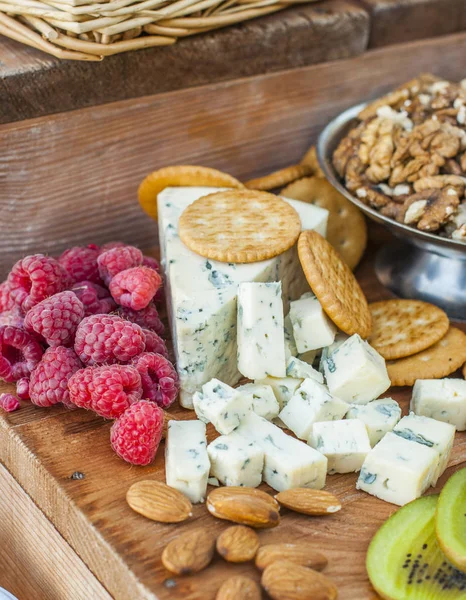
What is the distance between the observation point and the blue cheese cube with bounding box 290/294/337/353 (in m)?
1.34

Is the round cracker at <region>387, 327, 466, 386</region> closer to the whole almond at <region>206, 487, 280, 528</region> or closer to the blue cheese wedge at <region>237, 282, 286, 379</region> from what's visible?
the blue cheese wedge at <region>237, 282, 286, 379</region>

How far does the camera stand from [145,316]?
141 centimetres

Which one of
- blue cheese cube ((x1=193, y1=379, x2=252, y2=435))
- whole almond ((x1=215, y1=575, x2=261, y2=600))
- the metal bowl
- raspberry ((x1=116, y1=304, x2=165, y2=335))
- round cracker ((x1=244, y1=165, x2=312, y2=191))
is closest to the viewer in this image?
whole almond ((x1=215, y1=575, x2=261, y2=600))

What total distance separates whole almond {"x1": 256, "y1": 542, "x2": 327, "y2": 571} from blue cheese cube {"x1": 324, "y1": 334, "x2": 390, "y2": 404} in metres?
0.33

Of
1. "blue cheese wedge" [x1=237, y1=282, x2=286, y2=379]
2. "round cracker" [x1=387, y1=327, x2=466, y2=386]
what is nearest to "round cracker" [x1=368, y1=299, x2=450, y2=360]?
"round cracker" [x1=387, y1=327, x2=466, y2=386]

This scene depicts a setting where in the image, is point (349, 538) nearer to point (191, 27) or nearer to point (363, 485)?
point (363, 485)

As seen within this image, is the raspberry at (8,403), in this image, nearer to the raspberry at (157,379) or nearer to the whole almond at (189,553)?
the raspberry at (157,379)

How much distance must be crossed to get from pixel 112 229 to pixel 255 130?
0.41 m

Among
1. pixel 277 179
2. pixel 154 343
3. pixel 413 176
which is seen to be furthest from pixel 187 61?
pixel 154 343

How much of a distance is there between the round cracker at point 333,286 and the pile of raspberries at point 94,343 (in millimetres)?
284

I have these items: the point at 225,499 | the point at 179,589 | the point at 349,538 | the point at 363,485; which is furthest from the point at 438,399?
the point at 179,589

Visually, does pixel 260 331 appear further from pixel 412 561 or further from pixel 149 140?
pixel 149 140

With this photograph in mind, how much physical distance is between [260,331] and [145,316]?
0.25 metres

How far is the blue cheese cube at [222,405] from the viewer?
3.86 ft
